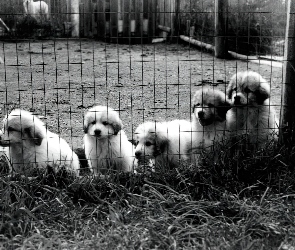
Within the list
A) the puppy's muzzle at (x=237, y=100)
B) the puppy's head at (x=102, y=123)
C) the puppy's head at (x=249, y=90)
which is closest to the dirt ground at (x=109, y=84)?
the puppy's head at (x=102, y=123)

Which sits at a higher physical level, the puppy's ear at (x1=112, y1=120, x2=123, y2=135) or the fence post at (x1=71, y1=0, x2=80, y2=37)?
the fence post at (x1=71, y1=0, x2=80, y2=37)

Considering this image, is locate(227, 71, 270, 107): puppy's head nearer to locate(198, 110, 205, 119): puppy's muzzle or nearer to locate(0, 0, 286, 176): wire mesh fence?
locate(0, 0, 286, 176): wire mesh fence

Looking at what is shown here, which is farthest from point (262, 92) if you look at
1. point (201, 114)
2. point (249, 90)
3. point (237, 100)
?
point (201, 114)

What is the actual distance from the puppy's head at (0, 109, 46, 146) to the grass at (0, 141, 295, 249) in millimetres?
632

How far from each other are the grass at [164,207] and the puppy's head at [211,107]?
1.89 ft

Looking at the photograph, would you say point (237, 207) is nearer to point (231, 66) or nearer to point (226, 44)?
point (231, 66)

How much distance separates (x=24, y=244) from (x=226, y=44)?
8054 mm

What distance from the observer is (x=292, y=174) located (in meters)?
4.77

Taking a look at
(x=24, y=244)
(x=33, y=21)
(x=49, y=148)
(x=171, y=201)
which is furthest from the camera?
(x=33, y=21)

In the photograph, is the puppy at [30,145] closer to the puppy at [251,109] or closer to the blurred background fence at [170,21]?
the puppy at [251,109]

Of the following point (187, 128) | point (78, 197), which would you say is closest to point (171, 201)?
point (78, 197)

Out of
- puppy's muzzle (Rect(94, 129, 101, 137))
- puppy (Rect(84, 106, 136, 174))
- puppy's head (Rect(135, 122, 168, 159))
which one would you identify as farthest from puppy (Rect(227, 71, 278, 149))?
puppy's muzzle (Rect(94, 129, 101, 137))

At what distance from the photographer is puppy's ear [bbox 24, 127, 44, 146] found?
529cm

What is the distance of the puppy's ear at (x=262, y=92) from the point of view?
18.3 feet
